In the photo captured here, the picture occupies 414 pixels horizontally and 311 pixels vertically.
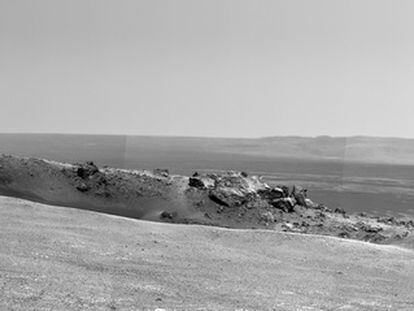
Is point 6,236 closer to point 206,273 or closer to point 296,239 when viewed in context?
point 206,273

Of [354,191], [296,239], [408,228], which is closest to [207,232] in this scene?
[296,239]

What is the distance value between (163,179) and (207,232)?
829 cm

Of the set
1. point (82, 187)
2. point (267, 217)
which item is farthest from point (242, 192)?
point (82, 187)

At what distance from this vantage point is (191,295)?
34.6 ft

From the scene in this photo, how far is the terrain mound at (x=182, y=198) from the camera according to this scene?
22906 millimetres

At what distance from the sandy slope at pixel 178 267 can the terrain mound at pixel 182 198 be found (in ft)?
15.1

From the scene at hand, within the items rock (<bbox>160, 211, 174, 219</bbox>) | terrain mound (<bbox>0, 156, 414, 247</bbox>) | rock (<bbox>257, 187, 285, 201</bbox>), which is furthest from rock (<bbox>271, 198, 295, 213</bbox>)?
rock (<bbox>160, 211, 174, 219</bbox>)

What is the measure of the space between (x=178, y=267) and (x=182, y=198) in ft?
37.5

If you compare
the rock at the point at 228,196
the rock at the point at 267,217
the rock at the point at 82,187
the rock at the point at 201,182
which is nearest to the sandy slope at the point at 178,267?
the rock at the point at 267,217

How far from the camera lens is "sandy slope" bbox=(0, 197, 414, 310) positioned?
9.93m

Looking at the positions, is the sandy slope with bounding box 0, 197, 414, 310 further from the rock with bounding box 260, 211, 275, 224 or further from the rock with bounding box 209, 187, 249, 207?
the rock with bounding box 209, 187, 249, 207

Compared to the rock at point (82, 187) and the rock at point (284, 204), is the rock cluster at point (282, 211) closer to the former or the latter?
the rock at point (284, 204)

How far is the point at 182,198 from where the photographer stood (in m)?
24.2

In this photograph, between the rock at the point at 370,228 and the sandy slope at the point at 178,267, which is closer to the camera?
the sandy slope at the point at 178,267
